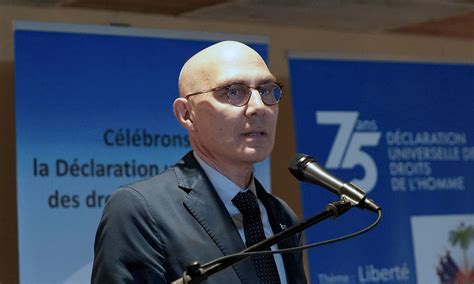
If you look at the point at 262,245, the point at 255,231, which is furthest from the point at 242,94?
the point at 262,245

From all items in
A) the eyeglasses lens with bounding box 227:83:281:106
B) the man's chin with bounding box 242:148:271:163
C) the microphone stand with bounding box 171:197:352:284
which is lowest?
the microphone stand with bounding box 171:197:352:284

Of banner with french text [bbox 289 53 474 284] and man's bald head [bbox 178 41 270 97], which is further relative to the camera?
banner with french text [bbox 289 53 474 284]

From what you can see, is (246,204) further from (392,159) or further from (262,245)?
(392,159)

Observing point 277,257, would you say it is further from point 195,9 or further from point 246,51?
point 195,9

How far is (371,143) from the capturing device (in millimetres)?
6723

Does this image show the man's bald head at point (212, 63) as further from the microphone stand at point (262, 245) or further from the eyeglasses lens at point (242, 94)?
the microphone stand at point (262, 245)

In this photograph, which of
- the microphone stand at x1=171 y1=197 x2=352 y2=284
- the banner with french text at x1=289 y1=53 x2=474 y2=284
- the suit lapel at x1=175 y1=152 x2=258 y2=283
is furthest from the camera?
the banner with french text at x1=289 y1=53 x2=474 y2=284

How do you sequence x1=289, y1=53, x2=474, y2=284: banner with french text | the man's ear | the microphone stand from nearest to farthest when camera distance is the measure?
the microphone stand
the man's ear
x1=289, y1=53, x2=474, y2=284: banner with french text

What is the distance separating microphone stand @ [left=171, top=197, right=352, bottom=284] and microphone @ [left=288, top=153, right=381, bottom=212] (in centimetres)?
2

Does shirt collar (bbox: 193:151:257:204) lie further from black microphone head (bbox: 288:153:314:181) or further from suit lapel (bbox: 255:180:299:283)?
black microphone head (bbox: 288:153:314:181)

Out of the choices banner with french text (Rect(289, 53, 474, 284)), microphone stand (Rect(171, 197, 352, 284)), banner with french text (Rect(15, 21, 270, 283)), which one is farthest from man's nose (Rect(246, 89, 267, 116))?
banner with french text (Rect(289, 53, 474, 284))

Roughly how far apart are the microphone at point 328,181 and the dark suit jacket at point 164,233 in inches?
11.1

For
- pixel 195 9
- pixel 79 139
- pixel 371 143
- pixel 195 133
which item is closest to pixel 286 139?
pixel 371 143

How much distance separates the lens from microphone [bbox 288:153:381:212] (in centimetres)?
237
